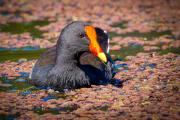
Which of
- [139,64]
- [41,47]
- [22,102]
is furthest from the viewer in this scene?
[41,47]

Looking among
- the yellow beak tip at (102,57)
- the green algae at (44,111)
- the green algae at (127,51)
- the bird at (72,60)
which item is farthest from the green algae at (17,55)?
the green algae at (44,111)

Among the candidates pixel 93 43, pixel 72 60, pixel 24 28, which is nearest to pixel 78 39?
pixel 93 43

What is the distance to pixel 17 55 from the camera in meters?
9.23

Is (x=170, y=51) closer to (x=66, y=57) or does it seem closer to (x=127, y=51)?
(x=127, y=51)

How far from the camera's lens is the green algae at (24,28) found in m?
10.9

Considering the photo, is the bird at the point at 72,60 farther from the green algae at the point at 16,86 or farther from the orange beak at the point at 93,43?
the green algae at the point at 16,86

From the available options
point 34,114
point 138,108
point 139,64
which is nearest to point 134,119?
point 138,108

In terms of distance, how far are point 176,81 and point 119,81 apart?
930mm

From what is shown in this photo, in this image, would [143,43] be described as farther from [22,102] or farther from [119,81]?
[22,102]

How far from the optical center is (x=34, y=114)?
245 inches

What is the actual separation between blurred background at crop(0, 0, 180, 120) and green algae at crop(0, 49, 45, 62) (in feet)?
0.06

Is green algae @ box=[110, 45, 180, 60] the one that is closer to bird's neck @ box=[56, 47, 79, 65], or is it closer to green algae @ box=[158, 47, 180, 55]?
green algae @ box=[158, 47, 180, 55]

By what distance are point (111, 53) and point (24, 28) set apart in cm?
288

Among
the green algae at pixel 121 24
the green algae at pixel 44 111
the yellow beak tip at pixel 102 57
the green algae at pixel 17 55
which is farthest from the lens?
the green algae at pixel 121 24
